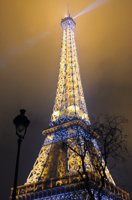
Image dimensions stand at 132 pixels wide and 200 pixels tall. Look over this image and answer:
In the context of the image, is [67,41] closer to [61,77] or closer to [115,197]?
[61,77]

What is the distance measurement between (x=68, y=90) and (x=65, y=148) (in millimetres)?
19281

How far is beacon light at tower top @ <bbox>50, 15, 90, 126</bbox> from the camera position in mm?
39594

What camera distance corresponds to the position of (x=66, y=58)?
49.1 m

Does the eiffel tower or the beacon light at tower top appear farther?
the beacon light at tower top

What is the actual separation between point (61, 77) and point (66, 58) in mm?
5463

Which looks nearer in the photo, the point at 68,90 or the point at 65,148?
the point at 65,148

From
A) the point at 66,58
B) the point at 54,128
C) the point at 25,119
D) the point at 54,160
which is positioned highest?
the point at 66,58

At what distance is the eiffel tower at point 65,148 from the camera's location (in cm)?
2812

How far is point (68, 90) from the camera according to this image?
143 feet

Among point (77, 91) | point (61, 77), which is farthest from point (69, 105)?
point (61, 77)

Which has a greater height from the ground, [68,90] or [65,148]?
[68,90]

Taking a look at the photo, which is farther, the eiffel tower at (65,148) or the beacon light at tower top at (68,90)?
the beacon light at tower top at (68,90)

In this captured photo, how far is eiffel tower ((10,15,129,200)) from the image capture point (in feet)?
92.3

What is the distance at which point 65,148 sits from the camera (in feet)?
85.6
